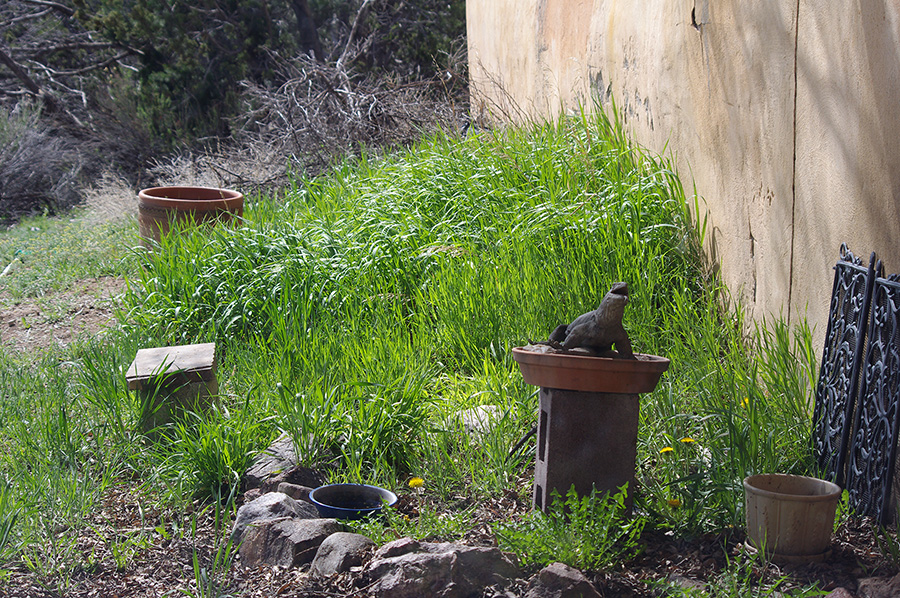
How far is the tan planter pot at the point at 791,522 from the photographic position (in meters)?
2.12

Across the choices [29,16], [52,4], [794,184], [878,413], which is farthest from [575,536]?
[29,16]

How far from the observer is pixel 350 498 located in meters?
2.75

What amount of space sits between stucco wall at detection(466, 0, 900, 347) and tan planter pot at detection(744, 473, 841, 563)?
2.45ft

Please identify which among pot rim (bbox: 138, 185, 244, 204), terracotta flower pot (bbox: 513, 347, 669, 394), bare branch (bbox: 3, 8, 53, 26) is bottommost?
terracotta flower pot (bbox: 513, 347, 669, 394)

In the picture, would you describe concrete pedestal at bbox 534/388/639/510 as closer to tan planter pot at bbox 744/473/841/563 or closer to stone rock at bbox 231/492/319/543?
tan planter pot at bbox 744/473/841/563

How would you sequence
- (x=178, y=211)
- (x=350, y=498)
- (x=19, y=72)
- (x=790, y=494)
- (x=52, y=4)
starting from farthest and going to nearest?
(x=52, y=4) < (x=19, y=72) < (x=178, y=211) < (x=350, y=498) < (x=790, y=494)

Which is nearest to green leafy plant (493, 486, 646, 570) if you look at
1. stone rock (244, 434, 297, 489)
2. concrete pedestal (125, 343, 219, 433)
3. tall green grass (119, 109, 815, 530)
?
tall green grass (119, 109, 815, 530)

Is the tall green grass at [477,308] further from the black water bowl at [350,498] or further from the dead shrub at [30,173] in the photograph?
the dead shrub at [30,173]

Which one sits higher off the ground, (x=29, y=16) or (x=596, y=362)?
(x=29, y=16)

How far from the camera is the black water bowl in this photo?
2627 millimetres

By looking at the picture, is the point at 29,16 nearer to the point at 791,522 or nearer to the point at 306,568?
the point at 306,568

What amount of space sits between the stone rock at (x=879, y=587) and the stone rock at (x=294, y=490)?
171 cm

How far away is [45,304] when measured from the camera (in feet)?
20.1

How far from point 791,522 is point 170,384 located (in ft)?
8.00
